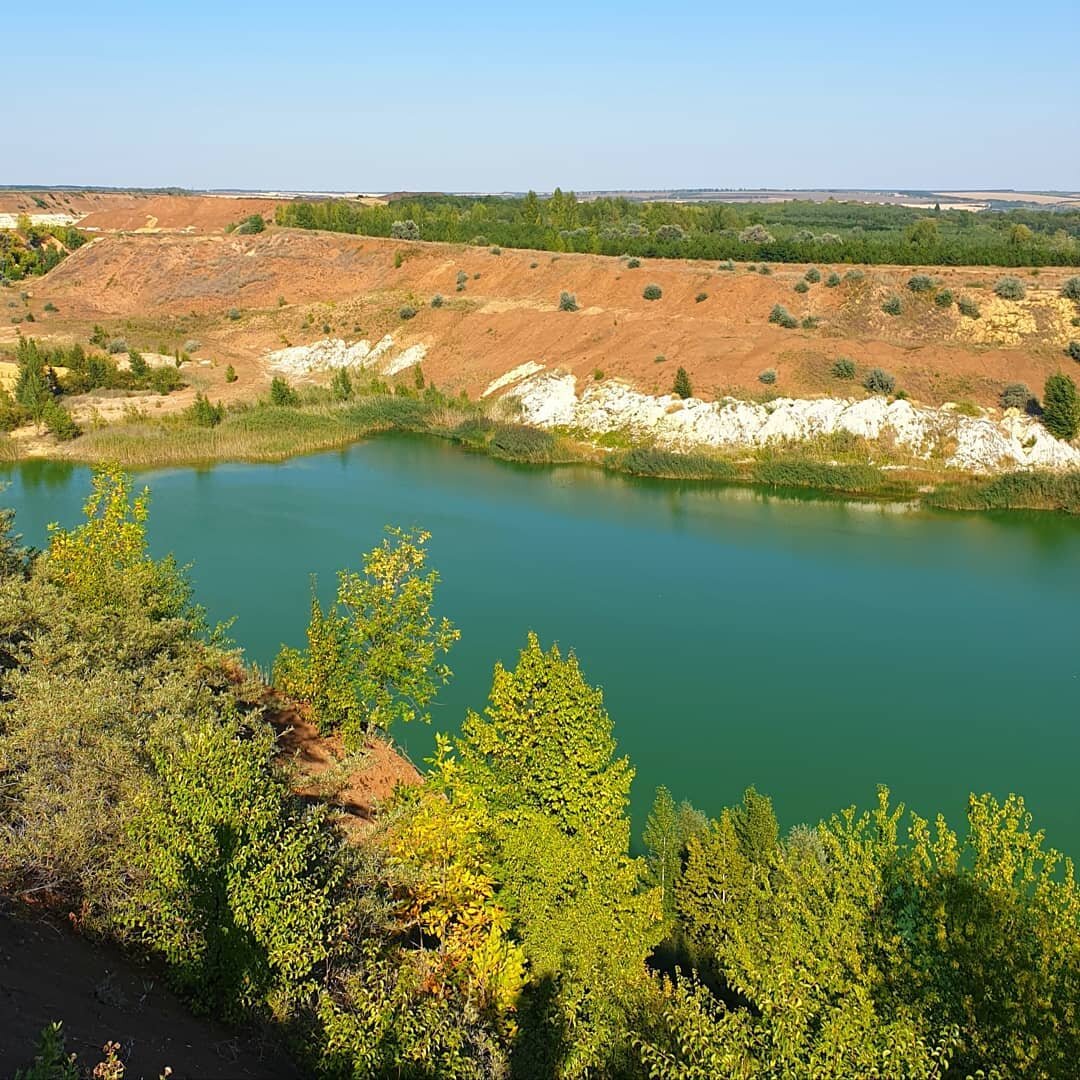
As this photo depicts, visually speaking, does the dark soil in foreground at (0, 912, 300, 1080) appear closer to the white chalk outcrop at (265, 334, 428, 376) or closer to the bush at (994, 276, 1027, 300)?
the white chalk outcrop at (265, 334, 428, 376)

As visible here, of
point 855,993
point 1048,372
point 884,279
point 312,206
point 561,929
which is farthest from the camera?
point 312,206

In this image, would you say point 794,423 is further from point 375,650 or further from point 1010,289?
point 375,650

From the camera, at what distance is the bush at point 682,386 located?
42969 mm

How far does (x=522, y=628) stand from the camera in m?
24.5

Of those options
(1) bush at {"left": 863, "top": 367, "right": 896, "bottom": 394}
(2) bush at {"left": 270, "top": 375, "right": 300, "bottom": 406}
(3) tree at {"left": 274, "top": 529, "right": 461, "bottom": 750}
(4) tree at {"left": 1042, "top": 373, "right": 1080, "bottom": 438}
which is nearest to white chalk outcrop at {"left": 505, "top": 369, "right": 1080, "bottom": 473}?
(4) tree at {"left": 1042, "top": 373, "right": 1080, "bottom": 438}

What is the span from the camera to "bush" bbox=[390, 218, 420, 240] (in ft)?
235

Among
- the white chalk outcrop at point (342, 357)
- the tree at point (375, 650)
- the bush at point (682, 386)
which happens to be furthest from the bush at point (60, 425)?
the tree at point (375, 650)

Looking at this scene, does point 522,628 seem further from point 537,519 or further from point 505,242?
point 505,242

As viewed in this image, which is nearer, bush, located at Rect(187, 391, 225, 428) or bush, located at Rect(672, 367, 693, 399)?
bush, located at Rect(672, 367, 693, 399)

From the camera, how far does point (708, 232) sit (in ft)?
250

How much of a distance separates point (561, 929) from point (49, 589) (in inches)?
380

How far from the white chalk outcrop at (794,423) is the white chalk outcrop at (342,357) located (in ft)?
32.6

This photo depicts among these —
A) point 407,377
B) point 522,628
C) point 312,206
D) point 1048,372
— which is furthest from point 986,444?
point 312,206

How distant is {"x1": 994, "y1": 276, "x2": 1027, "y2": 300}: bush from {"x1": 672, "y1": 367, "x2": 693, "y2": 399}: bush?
16472 mm
